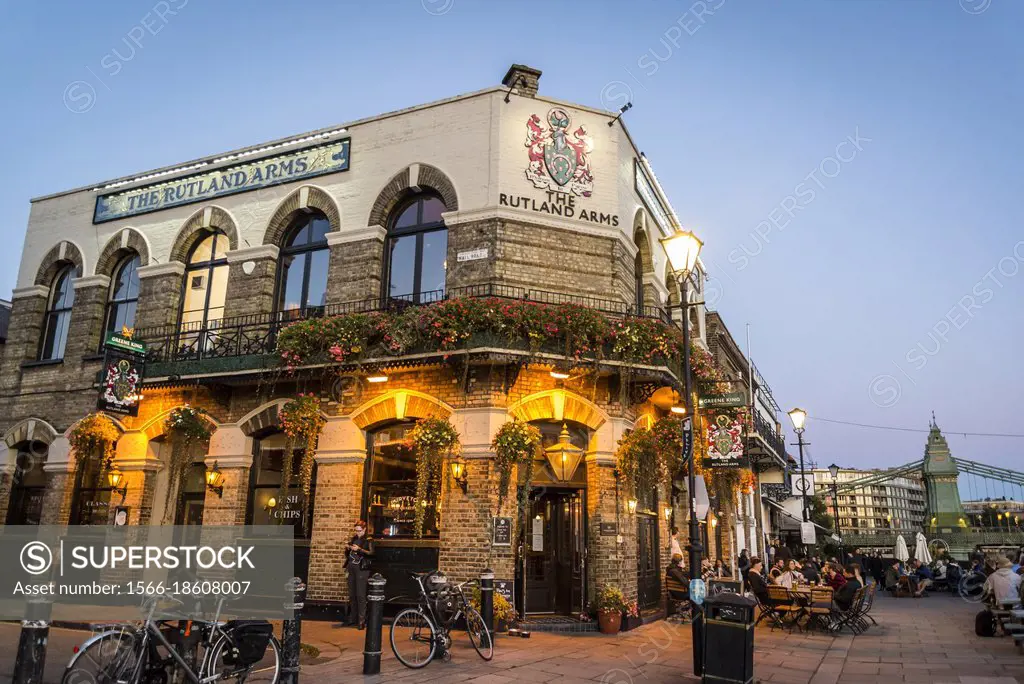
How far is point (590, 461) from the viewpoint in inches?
523

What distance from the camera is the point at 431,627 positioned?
9.09 meters

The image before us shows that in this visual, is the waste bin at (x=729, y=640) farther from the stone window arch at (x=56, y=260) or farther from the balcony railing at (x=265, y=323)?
the stone window arch at (x=56, y=260)

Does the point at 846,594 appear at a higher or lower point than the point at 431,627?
higher

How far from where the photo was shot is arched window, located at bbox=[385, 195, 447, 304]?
14625mm

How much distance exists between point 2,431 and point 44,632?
14.2m

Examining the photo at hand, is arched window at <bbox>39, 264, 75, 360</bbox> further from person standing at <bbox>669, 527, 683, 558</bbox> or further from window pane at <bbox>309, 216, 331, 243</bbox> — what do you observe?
person standing at <bbox>669, 527, 683, 558</bbox>

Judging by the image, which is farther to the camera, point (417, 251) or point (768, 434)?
point (768, 434)

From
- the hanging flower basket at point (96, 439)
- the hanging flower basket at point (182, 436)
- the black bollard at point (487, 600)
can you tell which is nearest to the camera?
the black bollard at point (487, 600)

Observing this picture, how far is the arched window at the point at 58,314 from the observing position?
1877 cm

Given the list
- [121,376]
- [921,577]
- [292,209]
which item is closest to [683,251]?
[292,209]

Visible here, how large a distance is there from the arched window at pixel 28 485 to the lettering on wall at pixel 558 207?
42.9ft

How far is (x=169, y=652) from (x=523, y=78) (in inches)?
504

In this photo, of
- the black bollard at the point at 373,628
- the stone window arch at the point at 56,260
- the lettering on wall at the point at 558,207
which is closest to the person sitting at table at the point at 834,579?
the lettering on wall at the point at 558,207

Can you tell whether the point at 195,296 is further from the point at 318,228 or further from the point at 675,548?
the point at 675,548
